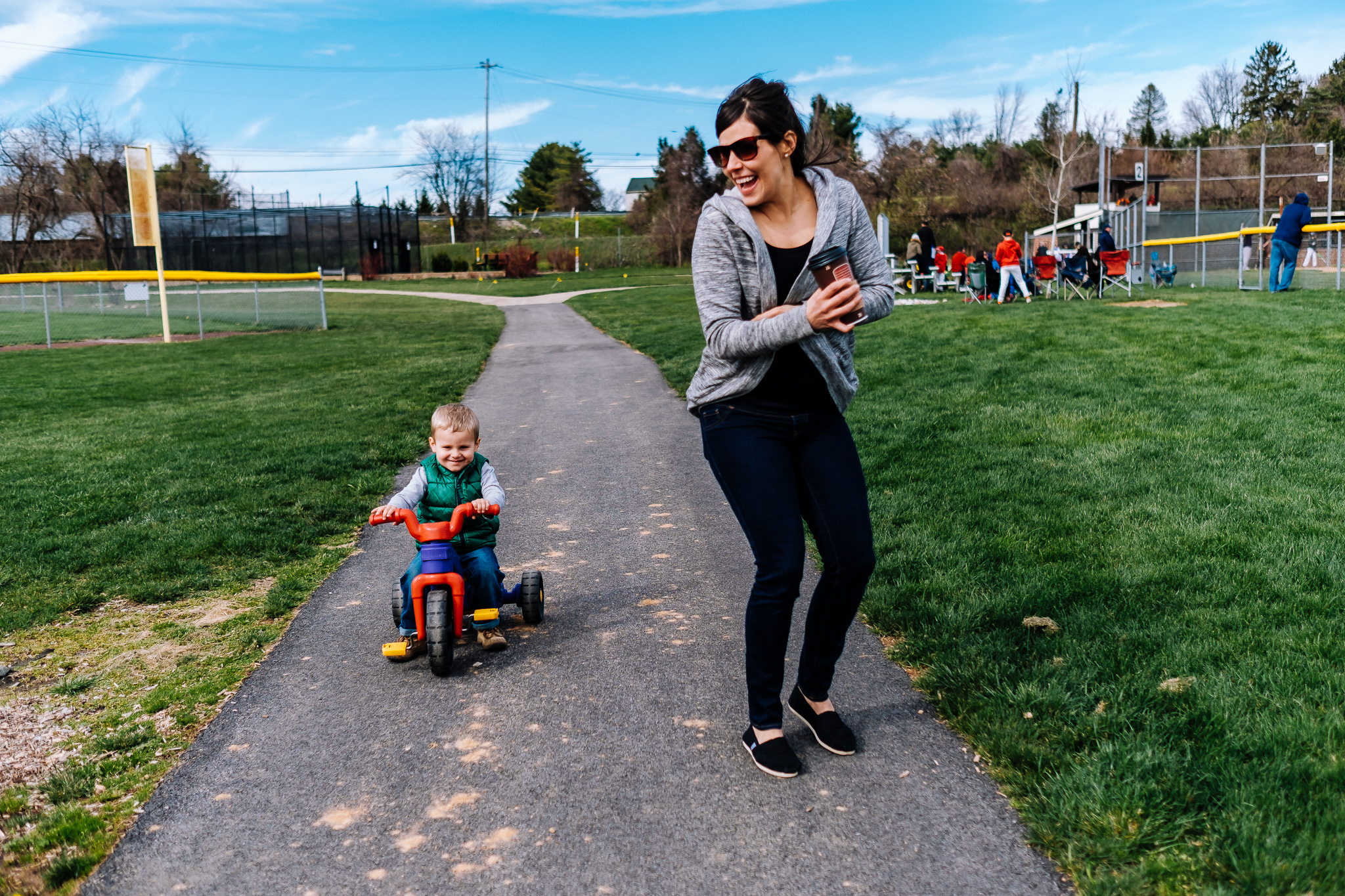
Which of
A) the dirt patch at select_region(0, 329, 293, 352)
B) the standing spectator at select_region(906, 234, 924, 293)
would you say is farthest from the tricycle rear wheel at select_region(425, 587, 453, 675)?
the standing spectator at select_region(906, 234, 924, 293)

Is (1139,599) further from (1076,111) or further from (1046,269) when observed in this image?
(1076,111)

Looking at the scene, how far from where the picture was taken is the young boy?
4227 mm

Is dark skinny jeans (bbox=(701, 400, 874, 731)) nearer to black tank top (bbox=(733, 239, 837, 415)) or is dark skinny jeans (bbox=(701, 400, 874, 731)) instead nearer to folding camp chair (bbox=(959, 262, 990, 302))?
black tank top (bbox=(733, 239, 837, 415))

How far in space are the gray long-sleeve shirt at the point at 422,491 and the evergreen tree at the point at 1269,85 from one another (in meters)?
90.8

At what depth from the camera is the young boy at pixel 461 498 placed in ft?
13.9

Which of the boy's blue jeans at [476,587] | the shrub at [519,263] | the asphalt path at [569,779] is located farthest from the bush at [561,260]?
the boy's blue jeans at [476,587]

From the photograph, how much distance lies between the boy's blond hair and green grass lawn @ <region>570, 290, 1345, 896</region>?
1956mm

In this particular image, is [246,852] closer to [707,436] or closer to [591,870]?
[591,870]

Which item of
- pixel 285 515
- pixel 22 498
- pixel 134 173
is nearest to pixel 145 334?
pixel 134 173

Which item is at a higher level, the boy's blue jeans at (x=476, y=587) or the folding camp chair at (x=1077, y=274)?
the folding camp chair at (x=1077, y=274)

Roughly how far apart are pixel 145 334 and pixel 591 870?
24.1m

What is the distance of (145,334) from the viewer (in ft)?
76.3

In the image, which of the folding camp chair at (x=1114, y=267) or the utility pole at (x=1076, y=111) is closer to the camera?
the folding camp chair at (x=1114, y=267)

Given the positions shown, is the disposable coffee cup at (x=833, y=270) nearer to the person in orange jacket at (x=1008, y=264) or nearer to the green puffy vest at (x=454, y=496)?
the green puffy vest at (x=454, y=496)
